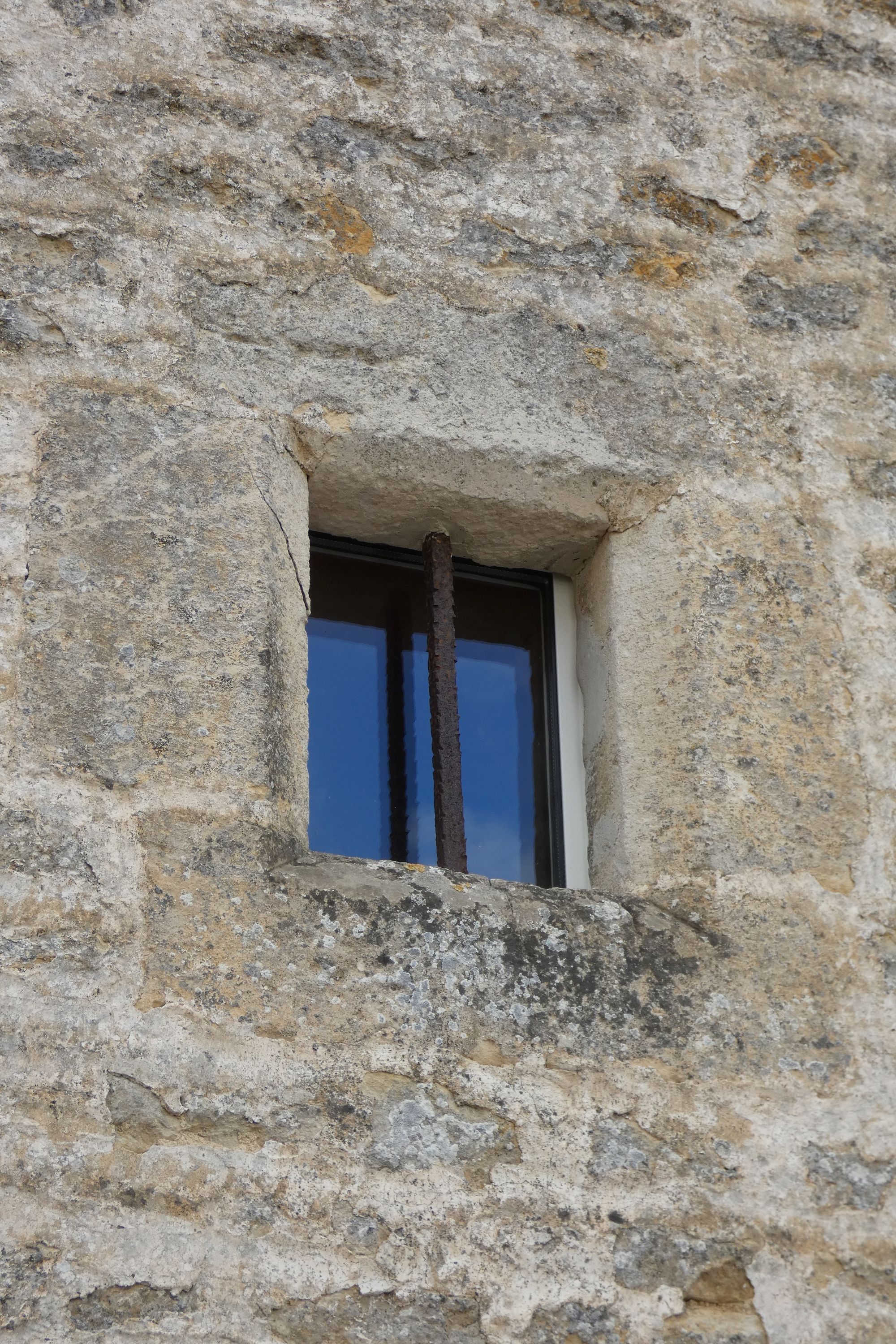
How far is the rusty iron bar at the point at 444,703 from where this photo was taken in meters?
2.34

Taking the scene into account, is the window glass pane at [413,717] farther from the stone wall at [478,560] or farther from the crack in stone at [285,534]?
the crack in stone at [285,534]

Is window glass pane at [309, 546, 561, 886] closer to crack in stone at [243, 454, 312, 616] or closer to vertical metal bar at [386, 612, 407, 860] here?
vertical metal bar at [386, 612, 407, 860]

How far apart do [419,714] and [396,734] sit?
55 millimetres

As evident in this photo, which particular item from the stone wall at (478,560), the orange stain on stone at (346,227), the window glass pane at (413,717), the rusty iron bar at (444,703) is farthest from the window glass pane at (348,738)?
the orange stain on stone at (346,227)

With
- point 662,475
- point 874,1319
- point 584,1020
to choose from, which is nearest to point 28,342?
point 662,475

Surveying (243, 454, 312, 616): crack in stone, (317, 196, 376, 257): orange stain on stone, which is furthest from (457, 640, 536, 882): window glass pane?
(317, 196, 376, 257): orange stain on stone

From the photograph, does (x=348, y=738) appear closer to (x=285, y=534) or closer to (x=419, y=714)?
(x=419, y=714)

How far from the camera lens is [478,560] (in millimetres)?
2635

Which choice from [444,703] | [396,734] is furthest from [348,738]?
[444,703]

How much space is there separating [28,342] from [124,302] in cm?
16

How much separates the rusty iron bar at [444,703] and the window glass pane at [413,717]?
7cm

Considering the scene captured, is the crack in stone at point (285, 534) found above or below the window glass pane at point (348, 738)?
above

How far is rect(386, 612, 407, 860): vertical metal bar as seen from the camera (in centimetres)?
248

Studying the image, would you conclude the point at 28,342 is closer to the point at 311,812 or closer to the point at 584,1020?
the point at 311,812
